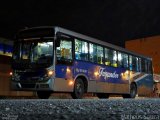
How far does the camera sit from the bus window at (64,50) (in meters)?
14.5

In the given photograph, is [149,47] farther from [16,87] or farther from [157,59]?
[16,87]

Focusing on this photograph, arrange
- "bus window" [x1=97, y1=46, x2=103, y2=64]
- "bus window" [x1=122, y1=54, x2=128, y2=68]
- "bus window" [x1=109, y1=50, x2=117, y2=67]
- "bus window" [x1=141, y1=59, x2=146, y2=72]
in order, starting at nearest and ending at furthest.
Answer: "bus window" [x1=97, y1=46, x2=103, y2=64], "bus window" [x1=109, y1=50, x2=117, y2=67], "bus window" [x1=122, y1=54, x2=128, y2=68], "bus window" [x1=141, y1=59, x2=146, y2=72]

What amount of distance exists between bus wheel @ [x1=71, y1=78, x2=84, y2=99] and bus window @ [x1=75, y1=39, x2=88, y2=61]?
103cm

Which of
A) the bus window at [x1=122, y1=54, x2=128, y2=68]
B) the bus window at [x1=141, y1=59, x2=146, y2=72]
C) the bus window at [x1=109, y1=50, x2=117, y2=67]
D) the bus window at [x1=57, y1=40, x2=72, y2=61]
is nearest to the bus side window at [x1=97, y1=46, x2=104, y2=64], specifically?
the bus window at [x1=109, y1=50, x2=117, y2=67]

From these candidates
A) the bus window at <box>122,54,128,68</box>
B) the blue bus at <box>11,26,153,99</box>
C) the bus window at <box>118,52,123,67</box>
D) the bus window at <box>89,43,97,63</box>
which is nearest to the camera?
the blue bus at <box>11,26,153,99</box>

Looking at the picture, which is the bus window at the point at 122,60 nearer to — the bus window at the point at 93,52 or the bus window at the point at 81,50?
the bus window at the point at 93,52

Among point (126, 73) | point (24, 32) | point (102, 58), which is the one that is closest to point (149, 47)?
point (126, 73)

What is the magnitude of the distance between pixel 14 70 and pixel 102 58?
15.5ft

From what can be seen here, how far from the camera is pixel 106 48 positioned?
18.0 m

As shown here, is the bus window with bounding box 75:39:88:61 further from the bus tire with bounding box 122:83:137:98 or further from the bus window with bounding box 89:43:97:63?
the bus tire with bounding box 122:83:137:98

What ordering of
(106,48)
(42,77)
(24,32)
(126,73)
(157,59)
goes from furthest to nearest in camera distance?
1. (157,59)
2. (126,73)
3. (106,48)
4. (24,32)
5. (42,77)

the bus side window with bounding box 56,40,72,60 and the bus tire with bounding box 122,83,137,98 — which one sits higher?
the bus side window with bounding box 56,40,72,60

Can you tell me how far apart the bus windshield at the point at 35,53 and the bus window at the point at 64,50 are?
1.25 feet

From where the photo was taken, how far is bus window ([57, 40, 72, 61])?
1453 cm
